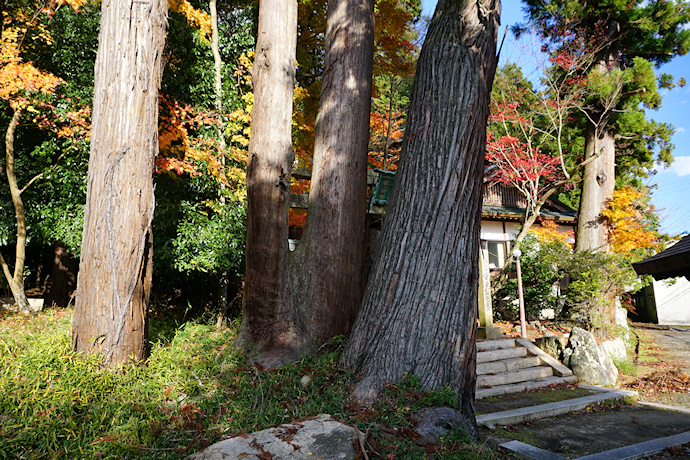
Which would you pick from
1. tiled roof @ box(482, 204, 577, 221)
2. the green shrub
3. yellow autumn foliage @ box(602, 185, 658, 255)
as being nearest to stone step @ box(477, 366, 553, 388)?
the green shrub

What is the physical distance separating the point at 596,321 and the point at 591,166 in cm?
442

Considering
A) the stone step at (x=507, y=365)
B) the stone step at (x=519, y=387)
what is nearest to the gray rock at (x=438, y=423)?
the stone step at (x=519, y=387)

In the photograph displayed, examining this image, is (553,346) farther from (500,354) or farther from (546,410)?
(546,410)

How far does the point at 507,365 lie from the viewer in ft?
23.1

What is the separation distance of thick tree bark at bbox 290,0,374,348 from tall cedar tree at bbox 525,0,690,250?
8.39m

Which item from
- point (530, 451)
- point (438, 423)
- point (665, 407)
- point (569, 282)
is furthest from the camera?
point (569, 282)

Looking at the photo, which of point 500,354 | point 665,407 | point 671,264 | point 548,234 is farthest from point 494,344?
point 548,234

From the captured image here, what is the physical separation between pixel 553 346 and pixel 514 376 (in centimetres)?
154

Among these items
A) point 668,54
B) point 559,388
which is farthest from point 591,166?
point 559,388

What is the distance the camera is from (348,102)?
4883 mm

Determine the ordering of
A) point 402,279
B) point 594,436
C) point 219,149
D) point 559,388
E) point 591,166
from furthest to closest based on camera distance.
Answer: point 591,166, point 219,149, point 559,388, point 594,436, point 402,279

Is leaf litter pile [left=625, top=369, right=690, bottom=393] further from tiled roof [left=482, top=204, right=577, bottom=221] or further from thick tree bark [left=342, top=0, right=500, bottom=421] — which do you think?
tiled roof [left=482, top=204, right=577, bottom=221]

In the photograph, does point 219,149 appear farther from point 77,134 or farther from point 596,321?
point 596,321

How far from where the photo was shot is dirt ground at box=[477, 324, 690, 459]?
4.23 m
